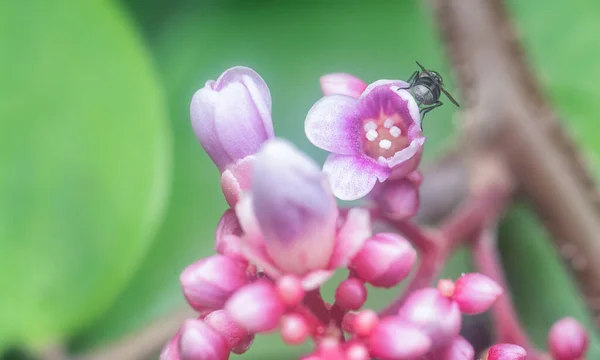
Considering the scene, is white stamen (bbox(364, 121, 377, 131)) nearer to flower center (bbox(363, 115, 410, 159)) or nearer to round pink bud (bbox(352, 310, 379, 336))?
flower center (bbox(363, 115, 410, 159))

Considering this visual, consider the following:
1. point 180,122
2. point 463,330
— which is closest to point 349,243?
point 463,330

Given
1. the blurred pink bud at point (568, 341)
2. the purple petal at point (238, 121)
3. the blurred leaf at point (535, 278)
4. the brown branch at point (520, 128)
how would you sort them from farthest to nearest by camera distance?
1. the blurred leaf at point (535, 278)
2. the brown branch at point (520, 128)
3. the blurred pink bud at point (568, 341)
4. the purple petal at point (238, 121)

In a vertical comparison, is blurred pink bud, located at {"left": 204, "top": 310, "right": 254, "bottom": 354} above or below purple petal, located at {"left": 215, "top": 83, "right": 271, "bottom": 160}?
below

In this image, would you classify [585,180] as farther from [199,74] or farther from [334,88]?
[199,74]

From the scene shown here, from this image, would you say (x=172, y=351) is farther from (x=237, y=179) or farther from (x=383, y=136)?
(x=383, y=136)

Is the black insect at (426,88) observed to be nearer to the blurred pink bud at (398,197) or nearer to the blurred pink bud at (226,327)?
the blurred pink bud at (398,197)

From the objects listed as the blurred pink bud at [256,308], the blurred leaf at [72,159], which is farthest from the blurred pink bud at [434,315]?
the blurred leaf at [72,159]

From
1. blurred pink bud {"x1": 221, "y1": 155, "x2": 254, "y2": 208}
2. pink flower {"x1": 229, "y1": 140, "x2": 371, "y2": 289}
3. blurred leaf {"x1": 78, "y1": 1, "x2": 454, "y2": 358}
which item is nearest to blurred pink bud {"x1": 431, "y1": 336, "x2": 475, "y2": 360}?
pink flower {"x1": 229, "y1": 140, "x2": 371, "y2": 289}

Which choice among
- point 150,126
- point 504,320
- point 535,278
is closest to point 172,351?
point 504,320
